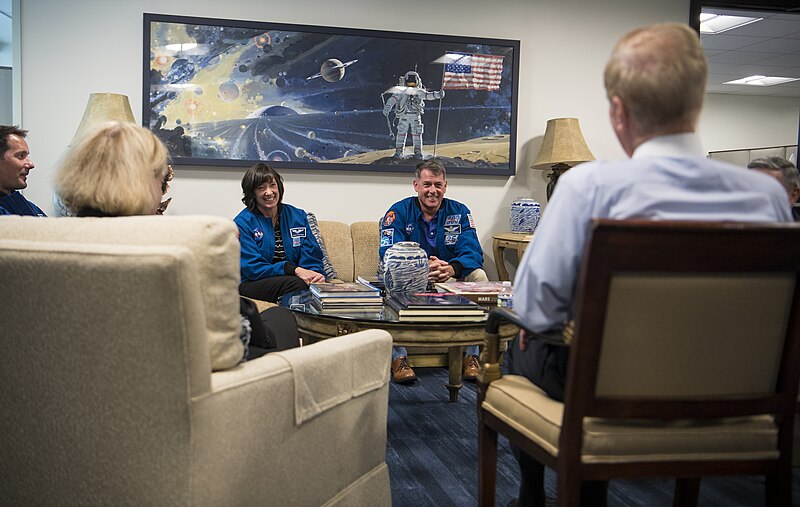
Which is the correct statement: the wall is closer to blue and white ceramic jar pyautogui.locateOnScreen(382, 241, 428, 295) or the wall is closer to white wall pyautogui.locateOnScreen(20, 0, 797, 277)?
white wall pyautogui.locateOnScreen(20, 0, 797, 277)

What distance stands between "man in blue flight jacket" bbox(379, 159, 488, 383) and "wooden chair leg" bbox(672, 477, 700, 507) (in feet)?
7.37

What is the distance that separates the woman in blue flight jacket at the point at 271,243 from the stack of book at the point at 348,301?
1062 millimetres

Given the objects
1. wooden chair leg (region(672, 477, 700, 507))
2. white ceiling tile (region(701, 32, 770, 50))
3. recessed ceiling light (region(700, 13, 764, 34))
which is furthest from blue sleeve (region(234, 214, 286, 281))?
white ceiling tile (region(701, 32, 770, 50))

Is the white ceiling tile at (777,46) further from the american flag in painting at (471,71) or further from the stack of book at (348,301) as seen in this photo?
the stack of book at (348,301)

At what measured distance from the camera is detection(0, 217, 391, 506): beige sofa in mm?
1288

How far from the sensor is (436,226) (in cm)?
417

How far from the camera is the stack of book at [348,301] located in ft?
8.68

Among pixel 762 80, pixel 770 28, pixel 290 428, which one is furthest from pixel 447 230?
pixel 762 80

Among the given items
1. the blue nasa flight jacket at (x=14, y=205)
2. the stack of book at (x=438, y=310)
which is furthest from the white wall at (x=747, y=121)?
the blue nasa flight jacket at (x=14, y=205)

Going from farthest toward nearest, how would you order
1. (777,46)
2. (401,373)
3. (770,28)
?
1. (777,46)
2. (770,28)
3. (401,373)

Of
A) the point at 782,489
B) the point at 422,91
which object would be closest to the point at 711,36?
the point at 422,91

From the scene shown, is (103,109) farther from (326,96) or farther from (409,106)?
(409,106)

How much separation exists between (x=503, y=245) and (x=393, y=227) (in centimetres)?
100

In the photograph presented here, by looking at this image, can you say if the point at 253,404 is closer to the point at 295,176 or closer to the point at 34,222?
the point at 34,222
